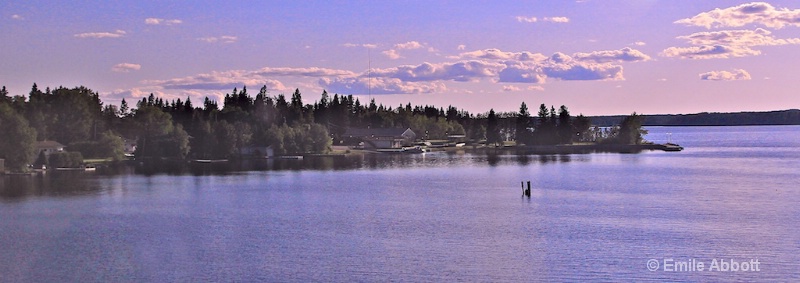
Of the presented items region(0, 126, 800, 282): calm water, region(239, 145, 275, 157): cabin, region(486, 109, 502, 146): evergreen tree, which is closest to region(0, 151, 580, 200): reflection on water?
region(0, 126, 800, 282): calm water

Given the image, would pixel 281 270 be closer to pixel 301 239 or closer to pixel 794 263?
pixel 301 239

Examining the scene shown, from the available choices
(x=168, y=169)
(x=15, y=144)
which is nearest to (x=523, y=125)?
(x=168, y=169)

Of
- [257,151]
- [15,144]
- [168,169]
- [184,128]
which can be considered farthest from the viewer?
[184,128]

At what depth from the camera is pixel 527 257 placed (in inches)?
1406

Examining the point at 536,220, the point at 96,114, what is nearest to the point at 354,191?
the point at 536,220

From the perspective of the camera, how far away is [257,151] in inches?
4998

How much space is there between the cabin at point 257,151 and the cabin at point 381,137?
99.3 feet

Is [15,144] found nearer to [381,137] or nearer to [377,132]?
[381,137]

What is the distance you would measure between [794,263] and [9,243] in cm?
3339

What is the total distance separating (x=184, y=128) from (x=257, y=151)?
23.9m

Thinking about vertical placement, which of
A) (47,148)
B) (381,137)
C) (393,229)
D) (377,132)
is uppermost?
(377,132)
